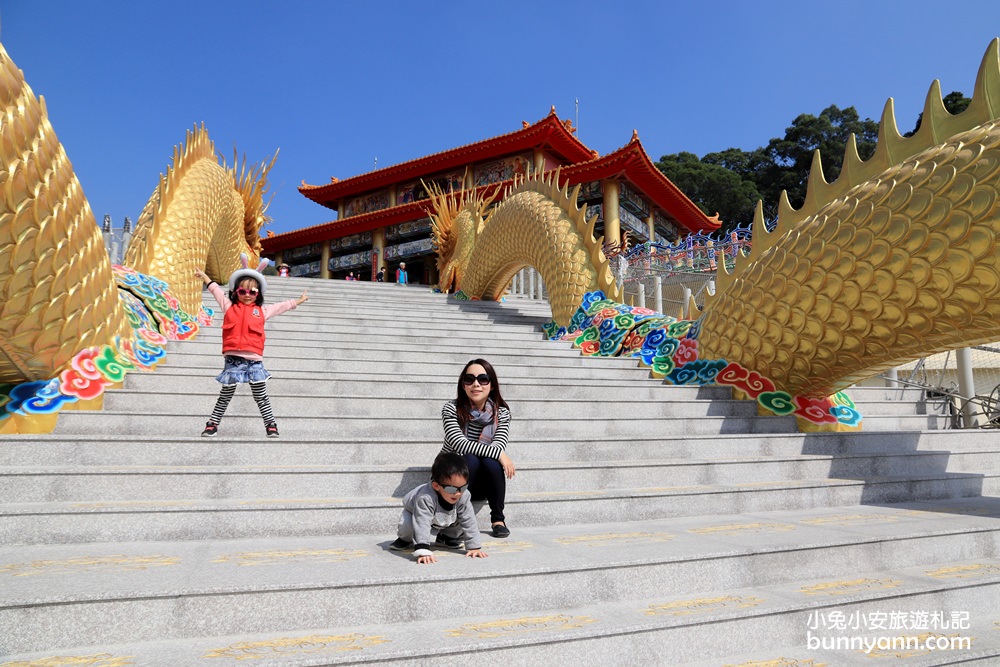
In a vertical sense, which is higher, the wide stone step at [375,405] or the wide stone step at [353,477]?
the wide stone step at [375,405]

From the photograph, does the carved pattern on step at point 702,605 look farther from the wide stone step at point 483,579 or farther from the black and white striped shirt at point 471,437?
the black and white striped shirt at point 471,437

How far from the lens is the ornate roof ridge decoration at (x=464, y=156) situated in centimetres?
2058

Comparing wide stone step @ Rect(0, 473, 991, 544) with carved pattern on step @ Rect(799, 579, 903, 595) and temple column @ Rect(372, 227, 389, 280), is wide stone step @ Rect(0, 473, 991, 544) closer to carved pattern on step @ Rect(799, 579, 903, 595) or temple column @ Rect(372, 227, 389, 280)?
carved pattern on step @ Rect(799, 579, 903, 595)

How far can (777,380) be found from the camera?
14.4 ft

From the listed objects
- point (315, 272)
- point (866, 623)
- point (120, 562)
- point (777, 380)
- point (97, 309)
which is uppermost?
point (315, 272)

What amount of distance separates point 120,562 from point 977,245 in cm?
391

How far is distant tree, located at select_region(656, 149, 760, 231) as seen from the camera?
99.6ft

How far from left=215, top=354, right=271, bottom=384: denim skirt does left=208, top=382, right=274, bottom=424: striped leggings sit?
0.03 meters

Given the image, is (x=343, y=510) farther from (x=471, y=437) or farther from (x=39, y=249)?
(x=39, y=249)

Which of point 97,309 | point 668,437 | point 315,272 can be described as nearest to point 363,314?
point 97,309

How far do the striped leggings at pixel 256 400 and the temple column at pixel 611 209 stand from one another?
55.4 feet

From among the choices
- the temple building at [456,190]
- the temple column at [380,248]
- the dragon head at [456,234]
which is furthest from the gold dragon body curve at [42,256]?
the temple column at [380,248]

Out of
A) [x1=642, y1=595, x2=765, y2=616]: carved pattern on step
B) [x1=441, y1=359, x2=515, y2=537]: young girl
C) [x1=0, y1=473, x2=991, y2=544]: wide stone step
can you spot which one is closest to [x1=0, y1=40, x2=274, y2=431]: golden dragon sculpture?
[x1=0, y1=473, x2=991, y2=544]: wide stone step

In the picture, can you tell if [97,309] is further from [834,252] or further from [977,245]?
[977,245]
